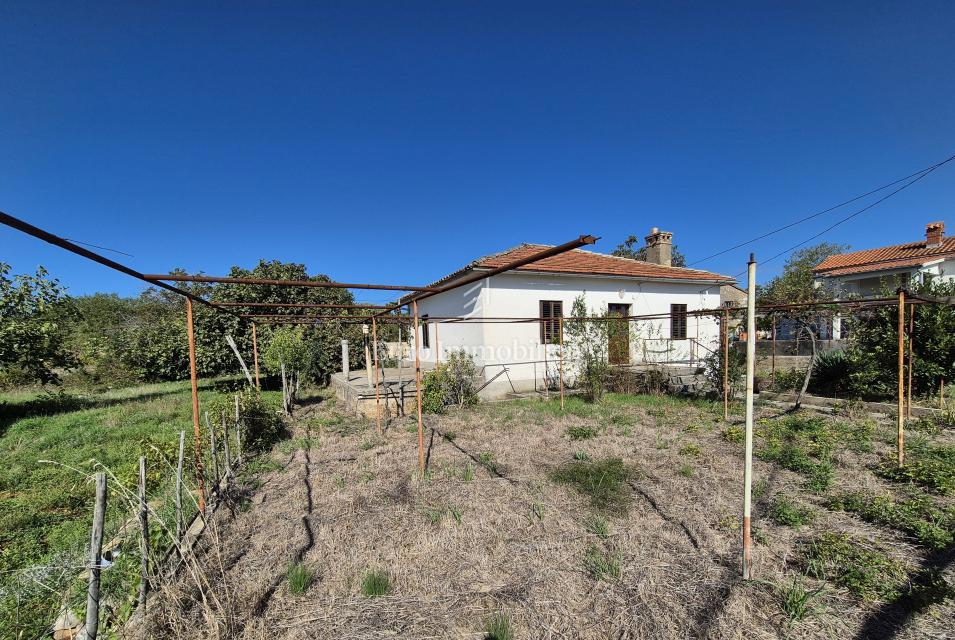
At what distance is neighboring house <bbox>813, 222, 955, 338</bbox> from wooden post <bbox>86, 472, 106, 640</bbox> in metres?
22.2

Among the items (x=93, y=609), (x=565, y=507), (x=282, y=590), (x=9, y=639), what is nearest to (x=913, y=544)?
(x=565, y=507)

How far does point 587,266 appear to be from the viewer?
43.1ft

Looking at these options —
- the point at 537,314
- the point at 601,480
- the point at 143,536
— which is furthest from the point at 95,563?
the point at 537,314

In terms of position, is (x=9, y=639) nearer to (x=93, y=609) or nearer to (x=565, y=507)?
(x=93, y=609)

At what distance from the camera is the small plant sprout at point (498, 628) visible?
2.37 m

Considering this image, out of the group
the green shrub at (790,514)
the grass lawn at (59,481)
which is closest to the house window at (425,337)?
the grass lawn at (59,481)

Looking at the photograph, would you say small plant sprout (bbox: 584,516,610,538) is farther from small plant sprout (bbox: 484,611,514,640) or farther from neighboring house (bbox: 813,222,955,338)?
neighboring house (bbox: 813,222,955,338)

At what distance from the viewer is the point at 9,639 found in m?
2.51

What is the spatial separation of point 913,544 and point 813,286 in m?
18.2

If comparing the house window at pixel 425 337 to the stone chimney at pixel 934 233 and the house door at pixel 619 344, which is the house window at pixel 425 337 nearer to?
the house door at pixel 619 344

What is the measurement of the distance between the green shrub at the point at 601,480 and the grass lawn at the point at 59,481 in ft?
14.1

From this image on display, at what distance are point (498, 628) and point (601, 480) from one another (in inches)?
108

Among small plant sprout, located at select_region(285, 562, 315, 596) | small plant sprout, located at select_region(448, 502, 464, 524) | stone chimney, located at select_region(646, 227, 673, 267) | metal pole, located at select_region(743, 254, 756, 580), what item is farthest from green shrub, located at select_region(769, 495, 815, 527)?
stone chimney, located at select_region(646, 227, 673, 267)

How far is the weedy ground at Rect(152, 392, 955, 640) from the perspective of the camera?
2482mm
